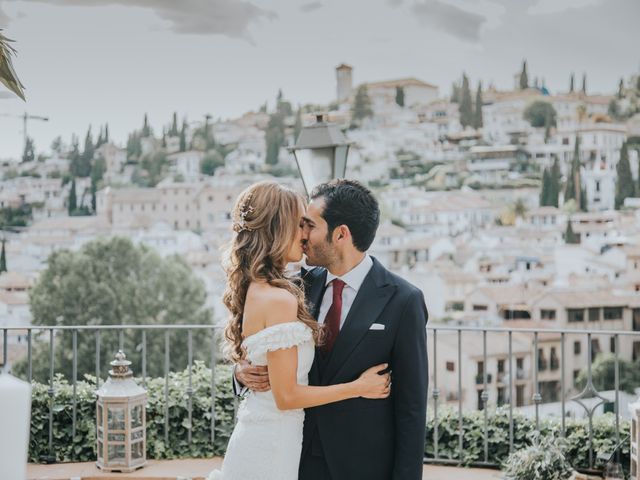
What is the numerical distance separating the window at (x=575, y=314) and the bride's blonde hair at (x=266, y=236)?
118ft

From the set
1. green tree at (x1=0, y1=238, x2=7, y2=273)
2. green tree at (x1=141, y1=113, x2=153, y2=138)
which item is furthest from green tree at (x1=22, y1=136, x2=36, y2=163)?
green tree at (x1=141, y1=113, x2=153, y2=138)

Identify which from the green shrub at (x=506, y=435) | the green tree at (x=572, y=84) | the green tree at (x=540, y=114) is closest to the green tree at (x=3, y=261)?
the green tree at (x=540, y=114)

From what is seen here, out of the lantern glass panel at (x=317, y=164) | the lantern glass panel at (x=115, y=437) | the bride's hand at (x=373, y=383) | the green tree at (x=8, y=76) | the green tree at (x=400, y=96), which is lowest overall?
the lantern glass panel at (x=115, y=437)

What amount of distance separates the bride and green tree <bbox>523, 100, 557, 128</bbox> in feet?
135

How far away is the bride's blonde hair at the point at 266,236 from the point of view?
1.83 metres

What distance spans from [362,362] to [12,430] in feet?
3.46

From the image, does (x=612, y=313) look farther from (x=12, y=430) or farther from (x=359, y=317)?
(x=12, y=430)

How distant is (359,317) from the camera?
186 centimetres

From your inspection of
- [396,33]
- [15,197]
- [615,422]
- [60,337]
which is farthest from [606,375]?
[615,422]

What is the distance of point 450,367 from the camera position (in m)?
35.4

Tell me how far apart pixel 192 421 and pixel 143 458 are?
0.39 metres

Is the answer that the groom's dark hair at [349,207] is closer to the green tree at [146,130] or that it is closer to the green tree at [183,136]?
the green tree at [146,130]

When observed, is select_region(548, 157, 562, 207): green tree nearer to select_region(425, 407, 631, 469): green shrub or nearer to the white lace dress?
select_region(425, 407, 631, 469): green shrub

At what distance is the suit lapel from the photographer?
1.85m
